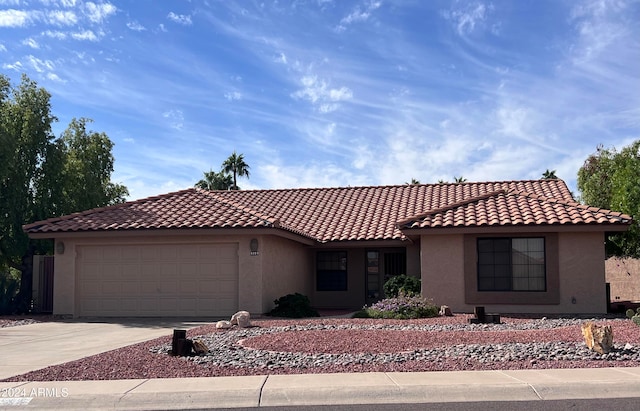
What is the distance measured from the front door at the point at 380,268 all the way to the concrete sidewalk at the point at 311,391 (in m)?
15.3

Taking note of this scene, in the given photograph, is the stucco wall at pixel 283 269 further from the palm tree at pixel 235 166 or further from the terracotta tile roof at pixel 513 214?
the palm tree at pixel 235 166

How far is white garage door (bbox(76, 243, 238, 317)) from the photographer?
19641 millimetres

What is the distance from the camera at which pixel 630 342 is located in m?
11.4

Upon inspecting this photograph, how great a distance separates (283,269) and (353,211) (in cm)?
572

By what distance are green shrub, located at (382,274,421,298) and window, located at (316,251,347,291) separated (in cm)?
427

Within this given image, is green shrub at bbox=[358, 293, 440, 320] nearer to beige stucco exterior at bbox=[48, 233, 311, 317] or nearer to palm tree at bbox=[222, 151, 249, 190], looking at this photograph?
beige stucco exterior at bbox=[48, 233, 311, 317]

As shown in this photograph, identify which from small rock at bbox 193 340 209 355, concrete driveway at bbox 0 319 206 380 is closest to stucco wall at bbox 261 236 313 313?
concrete driveway at bbox 0 319 206 380

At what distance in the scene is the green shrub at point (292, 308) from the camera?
62.6 feet

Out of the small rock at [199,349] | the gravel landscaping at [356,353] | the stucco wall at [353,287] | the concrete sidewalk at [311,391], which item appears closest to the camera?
the concrete sidewalk at [311,391]

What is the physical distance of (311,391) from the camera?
26.7ft

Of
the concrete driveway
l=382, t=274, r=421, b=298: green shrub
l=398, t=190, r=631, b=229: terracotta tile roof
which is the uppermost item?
l=398, t=190, r=631, b=229: terracotta tile roof

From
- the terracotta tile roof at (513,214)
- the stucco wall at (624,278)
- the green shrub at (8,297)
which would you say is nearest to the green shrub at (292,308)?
the terracotta tile roof at (513,214)

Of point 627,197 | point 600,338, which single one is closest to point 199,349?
point 600,338

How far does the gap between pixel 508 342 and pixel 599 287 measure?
308 inches
